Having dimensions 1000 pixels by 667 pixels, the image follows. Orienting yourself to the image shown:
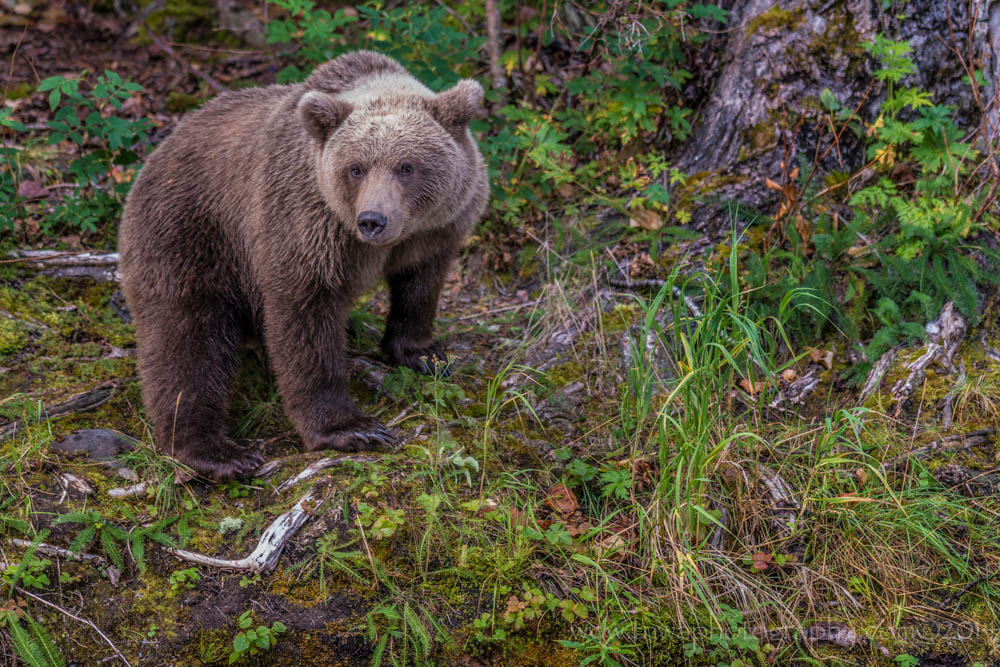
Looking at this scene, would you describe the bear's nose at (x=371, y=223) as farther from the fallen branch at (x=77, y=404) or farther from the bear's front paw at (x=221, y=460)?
the fallen branch at (x=77, y=404)

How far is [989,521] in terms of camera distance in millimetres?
3533

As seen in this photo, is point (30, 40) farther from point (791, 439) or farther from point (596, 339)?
point (791, 439)

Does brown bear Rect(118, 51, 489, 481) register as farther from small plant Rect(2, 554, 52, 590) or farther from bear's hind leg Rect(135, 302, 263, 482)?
small plant Rect(2, 554, 52, 590)

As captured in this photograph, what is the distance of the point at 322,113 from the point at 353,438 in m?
1.49

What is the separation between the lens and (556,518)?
368 cm

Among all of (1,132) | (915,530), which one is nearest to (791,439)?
(915,530)

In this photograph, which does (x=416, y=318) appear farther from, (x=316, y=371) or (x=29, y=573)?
(x=29, y=573)

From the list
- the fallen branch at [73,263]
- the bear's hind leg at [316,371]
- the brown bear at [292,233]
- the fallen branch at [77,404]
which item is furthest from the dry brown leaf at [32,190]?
the bear's hind leg at [316,371]

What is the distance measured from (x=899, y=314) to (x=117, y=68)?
21.5ft

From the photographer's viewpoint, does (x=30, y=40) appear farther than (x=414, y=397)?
Yes

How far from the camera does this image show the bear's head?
3580 mm

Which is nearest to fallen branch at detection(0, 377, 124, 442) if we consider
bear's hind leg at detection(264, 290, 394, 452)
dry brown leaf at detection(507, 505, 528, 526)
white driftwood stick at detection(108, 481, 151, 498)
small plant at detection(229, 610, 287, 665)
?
white driftwood stick at detection(108, 481, 151, 498)

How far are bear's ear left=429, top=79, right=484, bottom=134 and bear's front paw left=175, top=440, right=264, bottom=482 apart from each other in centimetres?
179

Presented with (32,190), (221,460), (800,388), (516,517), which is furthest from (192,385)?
(800,388)
